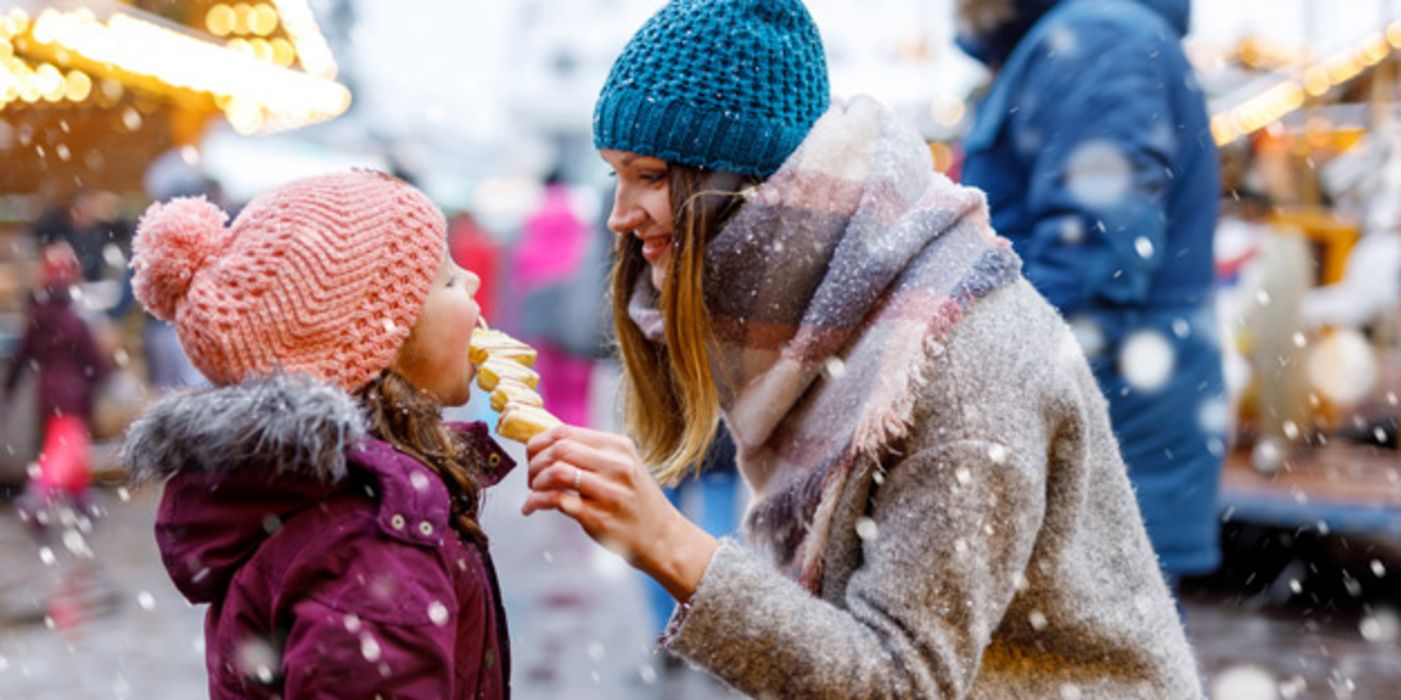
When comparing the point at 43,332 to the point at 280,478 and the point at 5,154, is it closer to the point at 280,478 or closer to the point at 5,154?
the point at 5,154

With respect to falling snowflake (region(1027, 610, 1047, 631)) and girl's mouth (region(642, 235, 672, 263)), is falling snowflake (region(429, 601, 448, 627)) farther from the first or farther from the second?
falling snowflake (region(1027, 610, 1047, 631))

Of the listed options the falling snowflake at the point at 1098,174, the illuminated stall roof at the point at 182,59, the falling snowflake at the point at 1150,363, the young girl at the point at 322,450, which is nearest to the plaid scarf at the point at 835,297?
the young girl at the point at 322,450

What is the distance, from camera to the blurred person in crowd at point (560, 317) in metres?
Result: 6.04

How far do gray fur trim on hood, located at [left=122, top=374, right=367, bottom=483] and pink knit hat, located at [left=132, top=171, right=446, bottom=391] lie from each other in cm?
6

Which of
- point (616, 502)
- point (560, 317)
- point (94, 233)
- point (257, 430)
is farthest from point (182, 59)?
point (616, 502)

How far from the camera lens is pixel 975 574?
1.64 meters

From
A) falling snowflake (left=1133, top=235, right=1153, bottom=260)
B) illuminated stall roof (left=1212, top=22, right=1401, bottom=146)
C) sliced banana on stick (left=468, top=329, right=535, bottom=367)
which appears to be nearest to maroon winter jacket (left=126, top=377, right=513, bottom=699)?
sliced banana on stick (left=468, top=329, right=535, bottom=367)

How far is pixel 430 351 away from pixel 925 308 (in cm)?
71

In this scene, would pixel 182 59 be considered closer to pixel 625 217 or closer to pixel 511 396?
pixel 625 217

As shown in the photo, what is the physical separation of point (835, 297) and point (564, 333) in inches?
175

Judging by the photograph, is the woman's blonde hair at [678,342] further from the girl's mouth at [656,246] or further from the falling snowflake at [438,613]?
the falling snowflake at [438,613]

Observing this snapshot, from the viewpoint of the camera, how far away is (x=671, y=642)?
5.43ft

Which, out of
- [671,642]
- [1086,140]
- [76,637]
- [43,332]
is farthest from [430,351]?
[43,332]

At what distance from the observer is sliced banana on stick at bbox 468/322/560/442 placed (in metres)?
1.73
